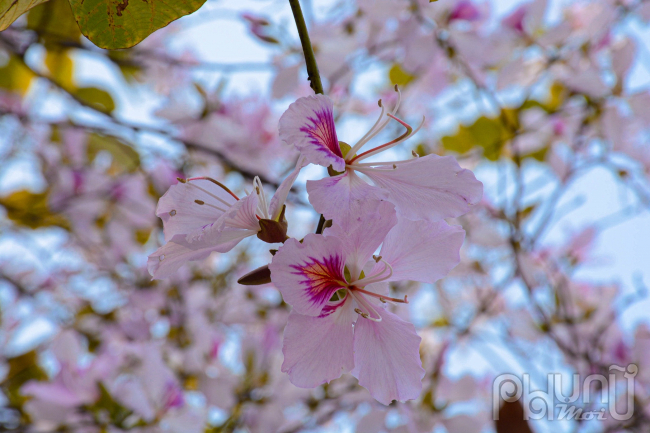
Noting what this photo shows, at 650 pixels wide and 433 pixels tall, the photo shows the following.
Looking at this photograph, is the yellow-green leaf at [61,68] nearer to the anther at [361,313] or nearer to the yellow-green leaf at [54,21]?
the yellow-green leaf at [54,21]

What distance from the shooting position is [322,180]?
14.5 inches

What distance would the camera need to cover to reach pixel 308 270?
394 millimetres

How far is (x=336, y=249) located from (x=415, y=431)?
2.37 ft

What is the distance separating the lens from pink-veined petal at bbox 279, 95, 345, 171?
1.22 feet

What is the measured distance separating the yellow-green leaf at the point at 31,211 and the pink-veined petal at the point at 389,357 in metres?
1.29

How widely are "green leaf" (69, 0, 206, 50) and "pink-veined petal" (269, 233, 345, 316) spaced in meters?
0.19

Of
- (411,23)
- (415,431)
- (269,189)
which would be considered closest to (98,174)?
(269,189)

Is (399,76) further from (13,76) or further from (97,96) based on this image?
(13,76)

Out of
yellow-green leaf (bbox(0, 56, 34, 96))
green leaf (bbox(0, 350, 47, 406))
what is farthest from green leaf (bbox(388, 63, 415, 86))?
green leaf (bbox(0, 350, 47, 406))

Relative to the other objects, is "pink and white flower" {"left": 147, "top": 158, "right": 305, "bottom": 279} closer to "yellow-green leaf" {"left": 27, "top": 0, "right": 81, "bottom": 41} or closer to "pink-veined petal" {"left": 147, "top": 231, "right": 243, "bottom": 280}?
"pink-veined petal" {"left": 147, "top": 231, "right": 243, "bottom": 280}

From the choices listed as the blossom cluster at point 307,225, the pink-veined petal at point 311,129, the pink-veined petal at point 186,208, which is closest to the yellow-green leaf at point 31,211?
the blossom cluster at point 307,225

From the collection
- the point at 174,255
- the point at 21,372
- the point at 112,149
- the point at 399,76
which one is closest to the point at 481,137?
the point at 399,76

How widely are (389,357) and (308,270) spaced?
10 centimetres

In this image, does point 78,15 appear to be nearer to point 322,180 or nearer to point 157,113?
point 322,180
